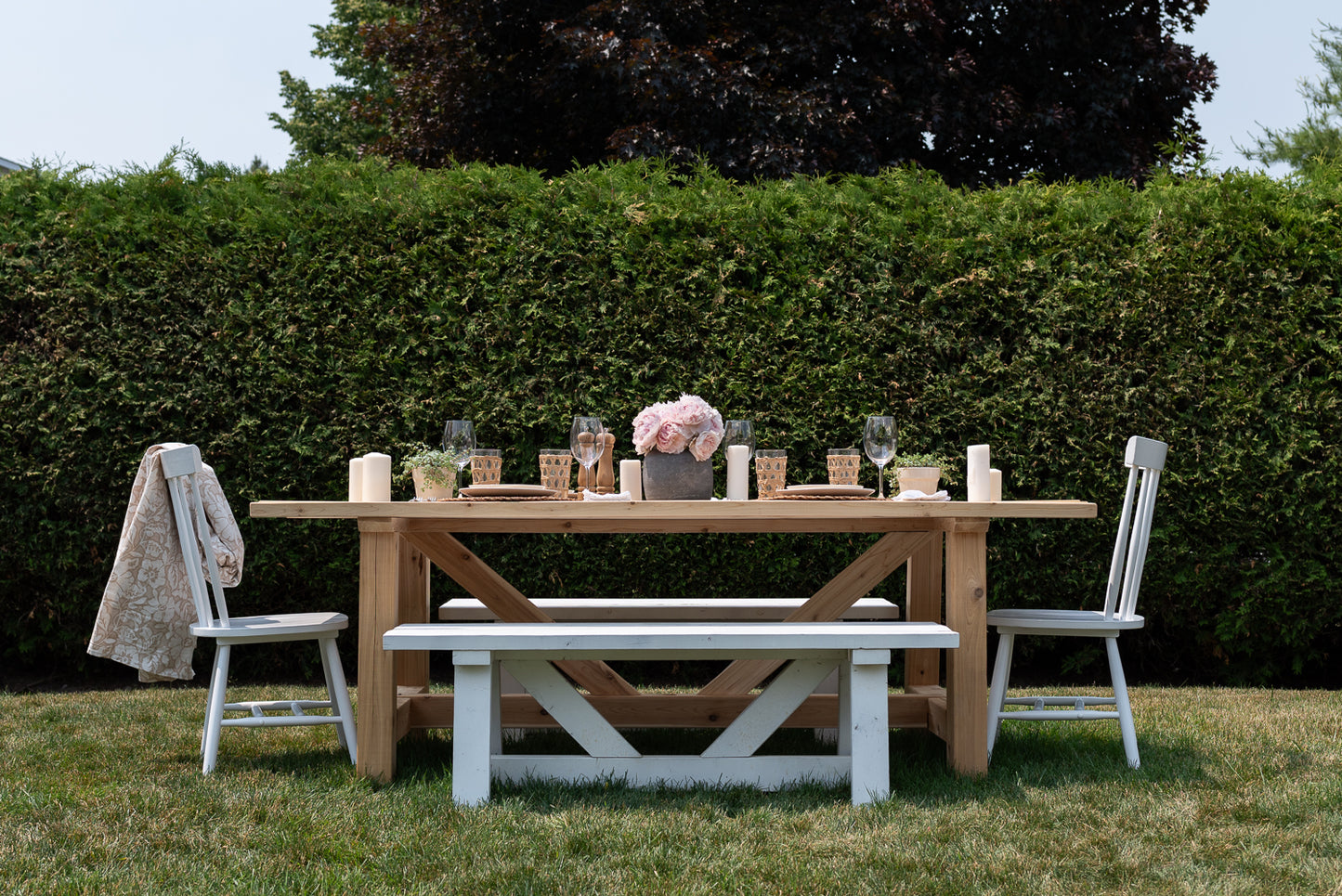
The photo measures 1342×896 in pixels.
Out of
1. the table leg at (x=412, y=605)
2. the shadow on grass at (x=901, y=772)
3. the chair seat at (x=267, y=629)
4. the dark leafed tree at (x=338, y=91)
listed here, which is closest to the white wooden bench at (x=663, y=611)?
the table leg at (x=412, y=605)

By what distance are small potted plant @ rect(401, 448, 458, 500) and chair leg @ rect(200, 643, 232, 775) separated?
799 mm

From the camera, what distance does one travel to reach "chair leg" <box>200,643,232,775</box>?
10.6 ft

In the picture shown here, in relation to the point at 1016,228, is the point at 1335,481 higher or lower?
lower

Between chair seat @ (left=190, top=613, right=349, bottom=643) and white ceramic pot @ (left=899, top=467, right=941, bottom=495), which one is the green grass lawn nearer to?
chair seat @ (left=190, top=613, right=349, bottom=643)

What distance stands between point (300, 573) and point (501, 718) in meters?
1.83

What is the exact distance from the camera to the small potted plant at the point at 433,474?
318cm

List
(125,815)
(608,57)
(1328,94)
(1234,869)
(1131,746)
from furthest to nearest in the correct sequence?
(1328,94)
(608,57)
(1131,746)
(125,815)
(1234,869)

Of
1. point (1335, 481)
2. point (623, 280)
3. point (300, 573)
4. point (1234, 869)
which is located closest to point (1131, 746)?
point (1234, 869)

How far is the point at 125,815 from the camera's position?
106 inches

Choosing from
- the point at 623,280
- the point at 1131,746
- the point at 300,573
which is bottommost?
the point at 1131,746

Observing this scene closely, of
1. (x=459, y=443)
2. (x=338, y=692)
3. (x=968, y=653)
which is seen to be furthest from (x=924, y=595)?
(x=338, y=692)

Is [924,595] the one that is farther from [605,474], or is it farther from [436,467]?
[436,467]

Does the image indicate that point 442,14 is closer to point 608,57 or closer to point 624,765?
point 608,57

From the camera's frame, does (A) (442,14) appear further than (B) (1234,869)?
Yes
